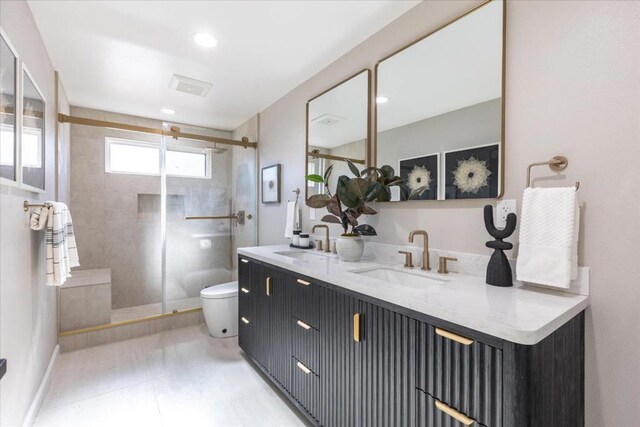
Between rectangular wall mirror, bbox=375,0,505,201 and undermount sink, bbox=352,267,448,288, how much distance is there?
0.44 metres

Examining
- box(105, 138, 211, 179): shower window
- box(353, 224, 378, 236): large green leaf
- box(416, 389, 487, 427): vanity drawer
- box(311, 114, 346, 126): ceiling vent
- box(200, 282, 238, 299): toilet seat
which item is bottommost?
box(200, 282, 238, 299): toilet seat

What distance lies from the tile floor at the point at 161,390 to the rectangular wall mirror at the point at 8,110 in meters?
1.48

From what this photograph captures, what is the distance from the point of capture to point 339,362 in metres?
1.40

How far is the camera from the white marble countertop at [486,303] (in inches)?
32.6

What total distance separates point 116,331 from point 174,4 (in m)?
2.87

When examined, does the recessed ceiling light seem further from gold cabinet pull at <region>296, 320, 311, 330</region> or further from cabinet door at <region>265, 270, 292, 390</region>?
gold cabinet pull at <region>296, 320, 311, 330</region>

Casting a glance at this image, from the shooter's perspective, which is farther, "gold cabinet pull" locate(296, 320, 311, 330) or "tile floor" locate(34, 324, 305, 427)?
"tile floor" locate(34, 324, 305, 427)

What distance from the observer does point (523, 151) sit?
1.26 meters

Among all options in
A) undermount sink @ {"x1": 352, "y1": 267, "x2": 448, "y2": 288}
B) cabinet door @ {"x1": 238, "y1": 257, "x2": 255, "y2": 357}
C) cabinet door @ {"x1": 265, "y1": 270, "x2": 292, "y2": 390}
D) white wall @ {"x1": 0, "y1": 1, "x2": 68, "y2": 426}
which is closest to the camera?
white wall @ {"x1": 0, "y1": 1, "x2": 68, "y2": 426}

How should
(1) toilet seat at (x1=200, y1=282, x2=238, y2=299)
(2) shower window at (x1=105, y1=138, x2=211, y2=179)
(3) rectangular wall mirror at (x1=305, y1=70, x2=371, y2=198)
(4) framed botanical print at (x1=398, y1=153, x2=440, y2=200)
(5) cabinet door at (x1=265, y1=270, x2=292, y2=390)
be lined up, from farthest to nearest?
(2) shower window at (x1=105, y1=138, x2=211, y2=179)
(1) toilet seat at (x1=200, y1=282, x2=238, y2=299)
(3) rectangular wall mirror at (x1=305, y1=70, x2=371, y2=198)
(5) cabinet door at (x1=265, y1=270, x2=292, y2=390)
(4) framed botanical print at (x1=398, y1=153, x2=440, y2=200)

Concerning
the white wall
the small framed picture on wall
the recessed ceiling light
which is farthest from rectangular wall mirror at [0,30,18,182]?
the small framed picture on wall

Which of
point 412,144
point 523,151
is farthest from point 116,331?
point 523,151

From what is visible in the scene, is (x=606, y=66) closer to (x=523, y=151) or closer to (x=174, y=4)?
(x=523, y=151)

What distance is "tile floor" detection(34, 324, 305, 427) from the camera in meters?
1.74
